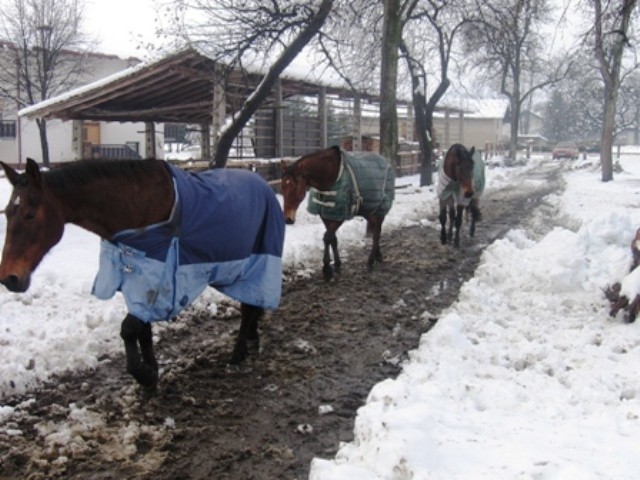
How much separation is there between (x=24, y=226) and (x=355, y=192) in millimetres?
4961

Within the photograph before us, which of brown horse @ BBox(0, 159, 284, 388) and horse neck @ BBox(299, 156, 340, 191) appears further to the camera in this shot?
horse neck @ BBox(299, 156, 340, 191)

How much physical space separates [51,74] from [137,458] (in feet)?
77.4

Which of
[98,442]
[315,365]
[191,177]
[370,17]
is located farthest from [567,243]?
[370,17]

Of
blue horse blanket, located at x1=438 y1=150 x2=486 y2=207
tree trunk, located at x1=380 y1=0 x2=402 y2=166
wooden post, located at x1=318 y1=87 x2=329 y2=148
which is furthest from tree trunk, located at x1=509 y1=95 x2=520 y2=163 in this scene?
blue horse blanket, located at x1=438 y1=150 x2=486 y2=207

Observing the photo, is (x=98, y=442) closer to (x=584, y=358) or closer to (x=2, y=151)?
(x=584, y=358)

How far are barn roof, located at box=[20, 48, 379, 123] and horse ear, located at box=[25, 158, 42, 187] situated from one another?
367 inches

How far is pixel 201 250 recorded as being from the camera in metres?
4.34

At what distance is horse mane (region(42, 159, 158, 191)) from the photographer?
391 centimetres

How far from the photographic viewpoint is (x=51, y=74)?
23.8 m

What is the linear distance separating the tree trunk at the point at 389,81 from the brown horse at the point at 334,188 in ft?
20.8

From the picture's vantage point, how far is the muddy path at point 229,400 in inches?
134

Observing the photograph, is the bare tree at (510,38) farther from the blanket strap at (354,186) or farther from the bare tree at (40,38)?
the bare tree at (40,38)

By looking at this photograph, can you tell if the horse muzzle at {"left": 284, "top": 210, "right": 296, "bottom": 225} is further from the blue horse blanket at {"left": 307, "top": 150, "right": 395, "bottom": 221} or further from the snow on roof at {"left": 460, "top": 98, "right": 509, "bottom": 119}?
the snow on roof at {"left": 460, "top": 98, "right": 509, "bottom": 119}

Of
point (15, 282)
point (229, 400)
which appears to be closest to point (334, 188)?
point (229, 400)
